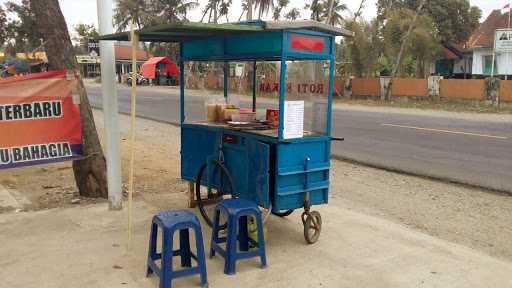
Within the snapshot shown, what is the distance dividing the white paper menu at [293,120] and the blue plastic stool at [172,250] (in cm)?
127

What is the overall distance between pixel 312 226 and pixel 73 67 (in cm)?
351

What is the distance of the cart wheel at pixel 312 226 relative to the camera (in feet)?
15.6

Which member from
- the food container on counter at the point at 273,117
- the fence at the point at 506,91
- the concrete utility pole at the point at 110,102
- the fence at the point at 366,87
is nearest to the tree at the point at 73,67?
the concrete utility pole at the point at 110,102

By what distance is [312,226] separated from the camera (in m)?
4.83

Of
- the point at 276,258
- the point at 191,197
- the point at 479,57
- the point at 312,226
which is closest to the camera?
the point at 276,258

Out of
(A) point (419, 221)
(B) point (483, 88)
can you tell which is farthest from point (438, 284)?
(B) point (483, 88)

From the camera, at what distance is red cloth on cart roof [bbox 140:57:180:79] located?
4378cm

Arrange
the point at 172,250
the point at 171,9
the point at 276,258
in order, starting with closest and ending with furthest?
the point at 172,250 < the point at 276,258 < the point at 171,9

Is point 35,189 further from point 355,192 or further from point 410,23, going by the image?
point 410,23

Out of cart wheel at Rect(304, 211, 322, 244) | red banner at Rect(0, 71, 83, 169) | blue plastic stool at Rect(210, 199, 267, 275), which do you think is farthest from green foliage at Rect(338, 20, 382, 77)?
blue plastic stool at Rect(210, 199, 267, 275)

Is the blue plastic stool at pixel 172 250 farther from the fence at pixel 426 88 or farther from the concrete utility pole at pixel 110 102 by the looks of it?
the fence at pixel 426 88

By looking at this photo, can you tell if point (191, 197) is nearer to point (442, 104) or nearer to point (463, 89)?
point (442, 104)

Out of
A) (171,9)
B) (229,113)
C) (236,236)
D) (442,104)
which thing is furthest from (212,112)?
(171,9)

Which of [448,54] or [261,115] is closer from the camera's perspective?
[261,115]
